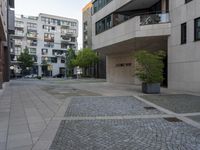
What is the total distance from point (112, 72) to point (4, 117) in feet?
77.3

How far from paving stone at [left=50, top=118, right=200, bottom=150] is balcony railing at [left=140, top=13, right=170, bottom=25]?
40.7 ft

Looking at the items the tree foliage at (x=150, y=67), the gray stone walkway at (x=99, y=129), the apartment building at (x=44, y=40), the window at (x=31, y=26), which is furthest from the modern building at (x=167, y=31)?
the window at (x=31, y=26)

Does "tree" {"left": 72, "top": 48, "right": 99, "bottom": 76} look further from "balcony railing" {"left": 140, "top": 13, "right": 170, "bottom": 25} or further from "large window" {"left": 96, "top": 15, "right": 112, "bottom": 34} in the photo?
"balcony railing" {"left": 140, "top": 13, "right": 170, "bottom": 25}

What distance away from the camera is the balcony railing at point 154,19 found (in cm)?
1802

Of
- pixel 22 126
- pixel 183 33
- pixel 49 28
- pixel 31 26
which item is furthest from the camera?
pixel 49 28

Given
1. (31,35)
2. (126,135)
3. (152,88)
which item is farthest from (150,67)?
(31,35)

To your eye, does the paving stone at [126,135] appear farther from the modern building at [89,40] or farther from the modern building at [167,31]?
the modern building at [89,40]

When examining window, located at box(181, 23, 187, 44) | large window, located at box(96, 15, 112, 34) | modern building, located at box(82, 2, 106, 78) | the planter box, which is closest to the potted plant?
the planter box

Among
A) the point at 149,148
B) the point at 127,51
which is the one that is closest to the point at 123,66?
the point at 127,51

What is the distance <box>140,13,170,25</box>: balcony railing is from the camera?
1802 cm

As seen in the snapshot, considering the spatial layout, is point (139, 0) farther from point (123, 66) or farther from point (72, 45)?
point (72, 45)

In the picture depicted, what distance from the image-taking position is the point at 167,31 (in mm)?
17859

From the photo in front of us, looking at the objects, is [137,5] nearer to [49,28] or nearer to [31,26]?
[31,26]

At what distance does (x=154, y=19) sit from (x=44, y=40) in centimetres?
6565
